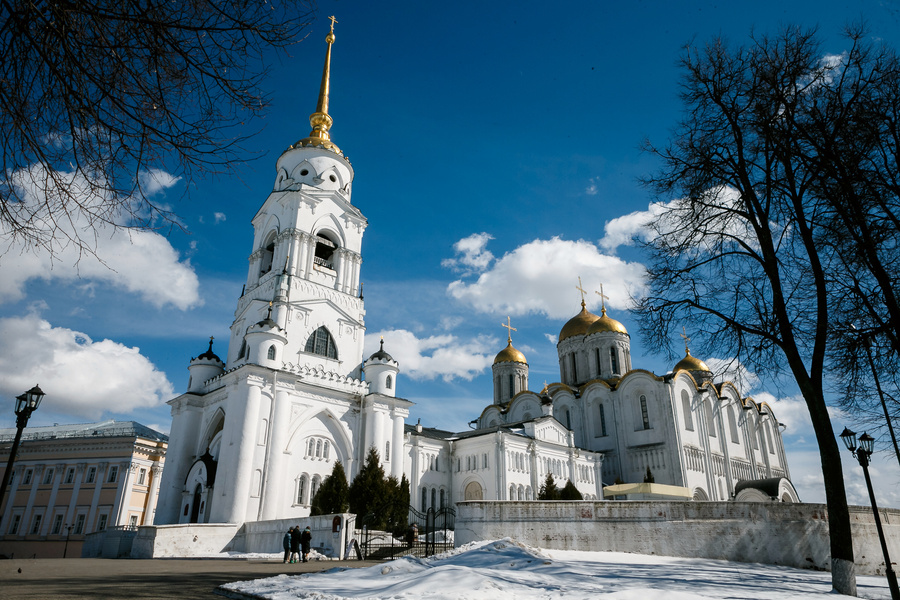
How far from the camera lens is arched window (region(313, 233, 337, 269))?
32219mm

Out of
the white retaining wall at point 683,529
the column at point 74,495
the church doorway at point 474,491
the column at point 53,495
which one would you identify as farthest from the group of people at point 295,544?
the column at point 53,495

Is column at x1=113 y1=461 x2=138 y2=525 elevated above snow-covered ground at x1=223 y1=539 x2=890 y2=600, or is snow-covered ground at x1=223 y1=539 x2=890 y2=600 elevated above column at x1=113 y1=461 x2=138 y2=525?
column at x1=113 y1=461 x2=138 y2=525

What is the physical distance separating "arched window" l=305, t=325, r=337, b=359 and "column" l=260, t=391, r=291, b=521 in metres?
4.19

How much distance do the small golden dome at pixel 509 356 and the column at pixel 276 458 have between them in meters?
27.4

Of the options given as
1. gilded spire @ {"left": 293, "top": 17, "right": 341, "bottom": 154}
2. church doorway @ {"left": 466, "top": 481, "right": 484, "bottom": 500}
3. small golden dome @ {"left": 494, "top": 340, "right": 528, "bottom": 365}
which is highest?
gilded spire @ {"left": 293, "top": 17, "right": 341, "bottom": 154}

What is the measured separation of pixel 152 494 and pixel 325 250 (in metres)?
25.3

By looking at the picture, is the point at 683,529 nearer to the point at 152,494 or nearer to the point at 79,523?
the point at 152,494

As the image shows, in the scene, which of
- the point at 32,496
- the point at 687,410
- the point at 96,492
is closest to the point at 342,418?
the point at 687,410

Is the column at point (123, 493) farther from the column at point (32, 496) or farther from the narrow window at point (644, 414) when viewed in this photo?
the narrow window at point (644, 414)

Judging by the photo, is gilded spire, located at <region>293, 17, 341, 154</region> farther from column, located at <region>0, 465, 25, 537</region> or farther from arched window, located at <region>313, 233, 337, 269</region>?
column, located at <region>0, 465, 25, 537</region>

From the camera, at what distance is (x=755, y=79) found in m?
11.7

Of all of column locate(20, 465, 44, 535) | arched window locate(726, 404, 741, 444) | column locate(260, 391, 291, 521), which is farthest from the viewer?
arched window locate(726, 404, 741, 444)

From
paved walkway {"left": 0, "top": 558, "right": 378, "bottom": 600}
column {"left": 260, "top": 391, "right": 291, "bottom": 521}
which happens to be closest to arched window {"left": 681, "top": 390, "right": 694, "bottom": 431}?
column {"left": 260, "top": 391, "right": 291, "bottom": 521}

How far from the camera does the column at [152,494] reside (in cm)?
4180
